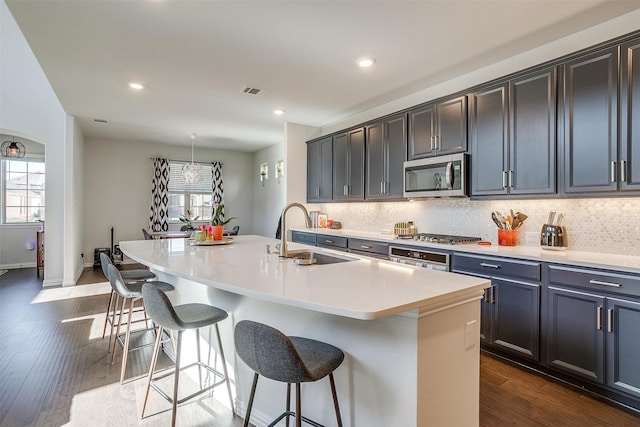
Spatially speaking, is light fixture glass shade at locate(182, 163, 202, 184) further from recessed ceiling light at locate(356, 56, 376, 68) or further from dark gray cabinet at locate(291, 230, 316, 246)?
recessed ceiling light at locate(356, 56, 376, 68)

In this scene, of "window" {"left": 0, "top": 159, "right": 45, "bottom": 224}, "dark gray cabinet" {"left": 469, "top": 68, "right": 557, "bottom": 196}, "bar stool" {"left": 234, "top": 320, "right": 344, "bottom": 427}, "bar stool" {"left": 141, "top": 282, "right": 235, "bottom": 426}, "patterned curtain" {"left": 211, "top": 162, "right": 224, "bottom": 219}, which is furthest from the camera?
"patterned curtain" {"left": 211, "top": 162, "right": 224, "bottom": 219}

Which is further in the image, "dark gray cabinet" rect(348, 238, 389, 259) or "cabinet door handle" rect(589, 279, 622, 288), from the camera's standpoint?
"dark gray cabinet" rect(348, 238, 389, 259)

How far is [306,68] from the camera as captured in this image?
334cm

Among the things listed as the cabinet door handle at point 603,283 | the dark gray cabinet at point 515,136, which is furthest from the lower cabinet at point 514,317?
the dark gray cabinet at point 515,136

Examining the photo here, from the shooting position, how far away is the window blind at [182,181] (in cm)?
766

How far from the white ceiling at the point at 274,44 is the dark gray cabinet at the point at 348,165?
49 centimetres

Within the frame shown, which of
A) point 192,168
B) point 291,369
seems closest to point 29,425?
point 291,369

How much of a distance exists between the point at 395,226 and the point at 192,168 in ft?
14.6

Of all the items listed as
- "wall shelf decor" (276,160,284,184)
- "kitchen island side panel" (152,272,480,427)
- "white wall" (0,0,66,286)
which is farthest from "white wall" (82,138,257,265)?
"kitchen island side panel" (152,272,480,427)

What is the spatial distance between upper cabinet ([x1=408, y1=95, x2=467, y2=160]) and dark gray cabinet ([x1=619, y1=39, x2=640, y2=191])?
3.92ft

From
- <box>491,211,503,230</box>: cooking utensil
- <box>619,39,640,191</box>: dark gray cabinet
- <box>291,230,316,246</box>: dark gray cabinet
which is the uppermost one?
<box>619,39,640,191</box>: dark gray cabinet

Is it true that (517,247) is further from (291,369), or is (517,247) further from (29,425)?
(29,425)

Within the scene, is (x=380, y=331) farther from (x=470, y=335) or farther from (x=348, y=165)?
(x=348, y=165)

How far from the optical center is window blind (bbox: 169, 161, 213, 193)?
7657mm
